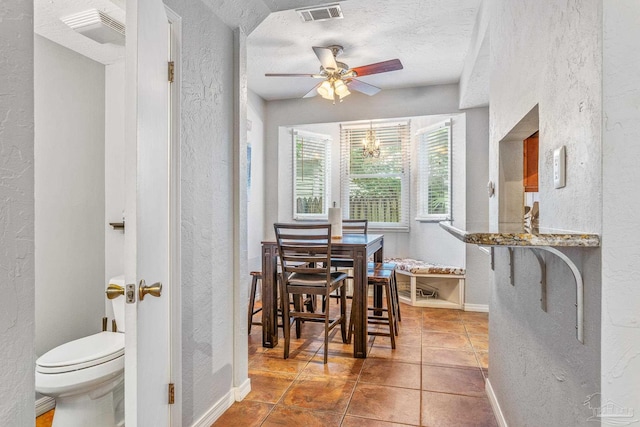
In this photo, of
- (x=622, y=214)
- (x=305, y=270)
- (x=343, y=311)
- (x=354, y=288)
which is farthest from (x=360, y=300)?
(x=622, y=214)

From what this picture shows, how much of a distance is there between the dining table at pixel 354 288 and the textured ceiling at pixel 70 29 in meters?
1.90

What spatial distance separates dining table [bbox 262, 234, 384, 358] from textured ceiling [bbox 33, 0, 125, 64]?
190 centimetres

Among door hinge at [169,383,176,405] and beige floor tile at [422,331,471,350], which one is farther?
beige floor tile at [422,331,471,350]

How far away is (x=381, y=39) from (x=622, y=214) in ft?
9.72

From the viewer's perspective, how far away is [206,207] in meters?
2.07

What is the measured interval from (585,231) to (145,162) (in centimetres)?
135

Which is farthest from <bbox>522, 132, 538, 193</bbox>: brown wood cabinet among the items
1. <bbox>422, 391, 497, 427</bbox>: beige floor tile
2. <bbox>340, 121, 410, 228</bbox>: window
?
<bbox>340, 121, 410, 228</bbox>: window

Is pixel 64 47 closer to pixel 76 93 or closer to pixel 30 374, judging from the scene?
pixel 76 93

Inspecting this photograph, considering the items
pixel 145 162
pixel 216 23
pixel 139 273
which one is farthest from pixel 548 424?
pixel 216 23

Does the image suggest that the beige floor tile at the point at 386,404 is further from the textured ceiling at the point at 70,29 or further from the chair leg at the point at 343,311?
the textured ceiling at the point at 70,29

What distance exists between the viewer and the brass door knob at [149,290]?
1.30 meters

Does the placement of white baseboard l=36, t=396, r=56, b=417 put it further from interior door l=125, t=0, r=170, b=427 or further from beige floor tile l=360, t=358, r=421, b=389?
beige floor tile l=360, t=358, r=421, b=389

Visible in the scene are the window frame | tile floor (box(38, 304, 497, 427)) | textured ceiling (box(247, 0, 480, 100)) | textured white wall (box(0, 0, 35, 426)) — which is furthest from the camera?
the window frame

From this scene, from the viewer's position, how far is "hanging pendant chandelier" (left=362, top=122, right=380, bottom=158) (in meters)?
5.18
